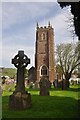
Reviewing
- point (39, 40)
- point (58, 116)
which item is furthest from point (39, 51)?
point (58, 116)

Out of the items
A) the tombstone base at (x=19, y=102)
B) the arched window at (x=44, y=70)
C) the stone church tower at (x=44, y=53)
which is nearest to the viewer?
the tombstone base at (x=19, y=102)

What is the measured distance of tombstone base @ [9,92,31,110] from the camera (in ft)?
39.5

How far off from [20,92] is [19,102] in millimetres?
575

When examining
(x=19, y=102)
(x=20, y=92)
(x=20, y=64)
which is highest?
(x=20, y=64)

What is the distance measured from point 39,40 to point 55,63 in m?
7.20

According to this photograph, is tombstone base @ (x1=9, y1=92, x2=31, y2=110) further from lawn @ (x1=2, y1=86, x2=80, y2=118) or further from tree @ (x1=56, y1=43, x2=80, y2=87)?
tree @ (x1=56, y1=43, x2=80, y2=87)

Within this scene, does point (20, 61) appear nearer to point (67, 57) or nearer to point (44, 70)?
point (67, 57)

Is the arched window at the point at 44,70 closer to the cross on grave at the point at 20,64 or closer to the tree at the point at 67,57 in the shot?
the tree at the point at 67,57

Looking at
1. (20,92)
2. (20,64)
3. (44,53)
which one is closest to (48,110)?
(20,92)

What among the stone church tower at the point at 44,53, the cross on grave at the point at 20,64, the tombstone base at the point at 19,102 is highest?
the stone church tower at the point at 44,53

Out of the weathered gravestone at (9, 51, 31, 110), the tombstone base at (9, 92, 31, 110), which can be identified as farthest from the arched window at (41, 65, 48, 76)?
the tombstone base at (9, 92, 31, 110)

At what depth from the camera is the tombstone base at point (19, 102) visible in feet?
Result: 39.5

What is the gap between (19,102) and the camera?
1214 centimetres

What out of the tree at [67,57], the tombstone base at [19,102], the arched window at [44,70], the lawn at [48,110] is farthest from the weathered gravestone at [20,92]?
the arched window at [44,70]
